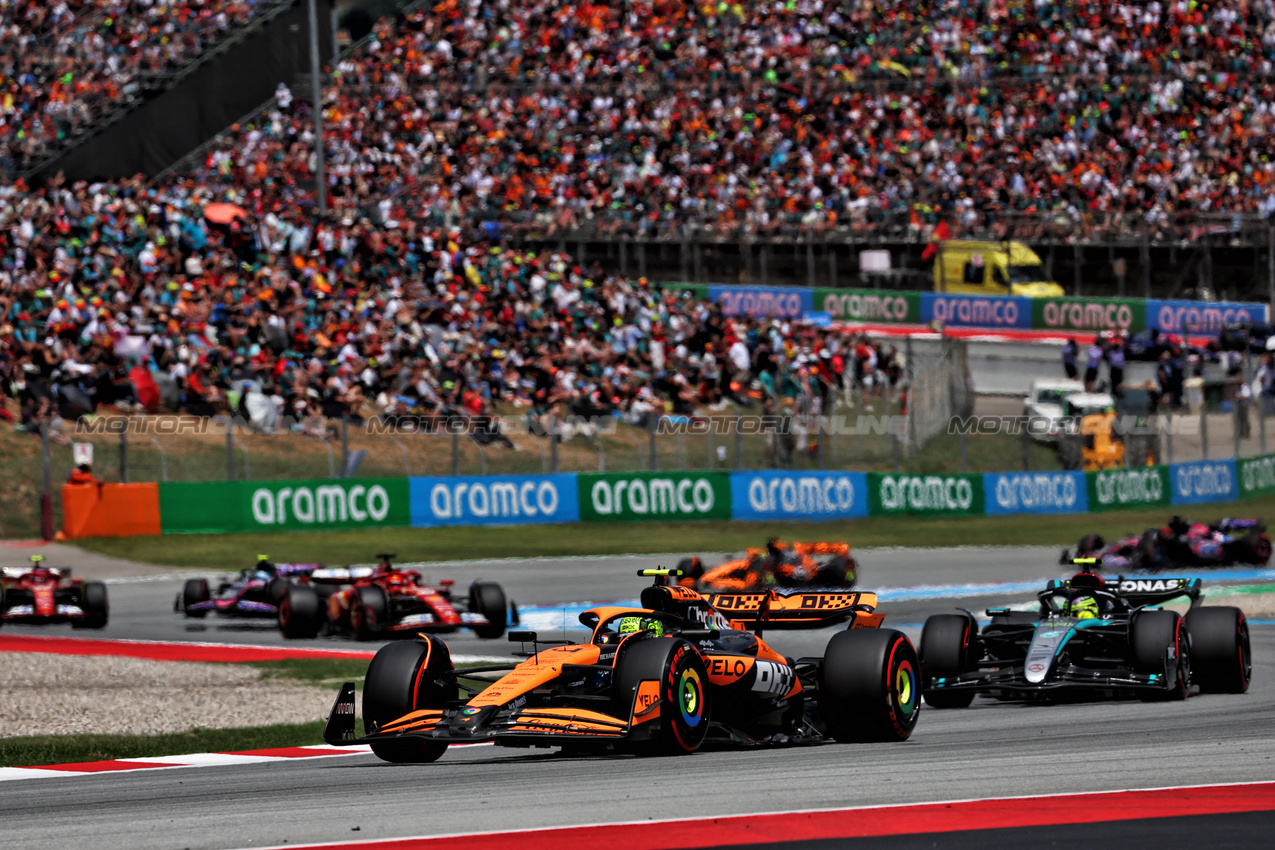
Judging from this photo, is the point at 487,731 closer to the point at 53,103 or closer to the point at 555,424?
the point at 555,424

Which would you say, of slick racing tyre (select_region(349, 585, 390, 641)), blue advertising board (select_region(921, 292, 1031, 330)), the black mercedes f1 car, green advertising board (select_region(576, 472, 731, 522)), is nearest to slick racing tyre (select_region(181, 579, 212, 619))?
slick racing tyre (select_region(349, 585, 390, 641))

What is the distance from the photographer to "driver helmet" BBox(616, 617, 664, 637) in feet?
32.7

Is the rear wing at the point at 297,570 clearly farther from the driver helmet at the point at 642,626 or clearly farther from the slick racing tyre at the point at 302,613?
the driver helmet at the point at 642,626

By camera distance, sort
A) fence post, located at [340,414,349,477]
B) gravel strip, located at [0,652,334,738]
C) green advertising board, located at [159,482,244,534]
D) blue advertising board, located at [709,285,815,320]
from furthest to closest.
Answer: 1. blue advertising board, located at [709,285,815,320]
2. fence post, located at [340,414,349,477]
3. green advertising board, located at [159,482,244,534]
4. gravel strip, located at [0,652,334,738]

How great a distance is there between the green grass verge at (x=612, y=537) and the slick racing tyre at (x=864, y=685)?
59.0 feet

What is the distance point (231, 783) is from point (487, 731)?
4.32 ft

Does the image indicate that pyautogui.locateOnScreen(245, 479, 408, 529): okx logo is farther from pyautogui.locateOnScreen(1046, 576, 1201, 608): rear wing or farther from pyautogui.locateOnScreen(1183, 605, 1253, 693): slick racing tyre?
pyautogui.locateOnScreen(1183, 605, 1253, 693): slick racing tyre

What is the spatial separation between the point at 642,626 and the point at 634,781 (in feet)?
5.50

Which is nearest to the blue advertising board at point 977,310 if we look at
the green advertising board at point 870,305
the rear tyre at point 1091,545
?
the green advertising board at point 870,305

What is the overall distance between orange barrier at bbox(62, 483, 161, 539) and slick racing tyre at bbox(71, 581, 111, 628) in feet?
23.5

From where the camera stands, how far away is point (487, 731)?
29.7 ft

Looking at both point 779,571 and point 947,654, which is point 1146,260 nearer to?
point 779,571

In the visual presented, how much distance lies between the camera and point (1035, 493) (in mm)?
33219

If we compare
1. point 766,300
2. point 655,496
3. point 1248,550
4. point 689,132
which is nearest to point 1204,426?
point 1248,550
